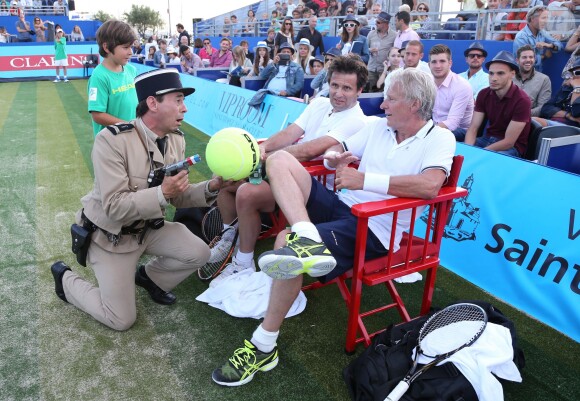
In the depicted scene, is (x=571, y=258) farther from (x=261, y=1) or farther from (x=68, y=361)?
(x=261, y=1)

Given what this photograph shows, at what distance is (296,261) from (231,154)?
0.76m

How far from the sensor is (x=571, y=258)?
3.06 metres

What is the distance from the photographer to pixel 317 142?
346 centimetres

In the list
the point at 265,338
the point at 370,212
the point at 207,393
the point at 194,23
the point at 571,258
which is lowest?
the point at 207,393

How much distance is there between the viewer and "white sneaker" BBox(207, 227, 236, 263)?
3.74 meters

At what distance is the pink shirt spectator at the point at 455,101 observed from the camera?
5.20m

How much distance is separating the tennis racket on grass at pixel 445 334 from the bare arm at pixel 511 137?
2424mm

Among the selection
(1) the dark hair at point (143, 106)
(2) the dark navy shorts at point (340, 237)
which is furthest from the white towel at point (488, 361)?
(1) the dark hair at point (143, 106)

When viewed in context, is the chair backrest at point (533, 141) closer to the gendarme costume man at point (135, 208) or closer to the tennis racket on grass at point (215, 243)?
the tennis racket on grass at point (215, 243)

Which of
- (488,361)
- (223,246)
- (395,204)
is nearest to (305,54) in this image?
(223,246)

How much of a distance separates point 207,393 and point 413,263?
1.40 m

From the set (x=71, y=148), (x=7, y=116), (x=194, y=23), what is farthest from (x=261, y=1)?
(x=71, y=148)

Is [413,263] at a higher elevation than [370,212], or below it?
below

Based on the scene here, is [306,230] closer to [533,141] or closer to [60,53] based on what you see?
[533,141]
